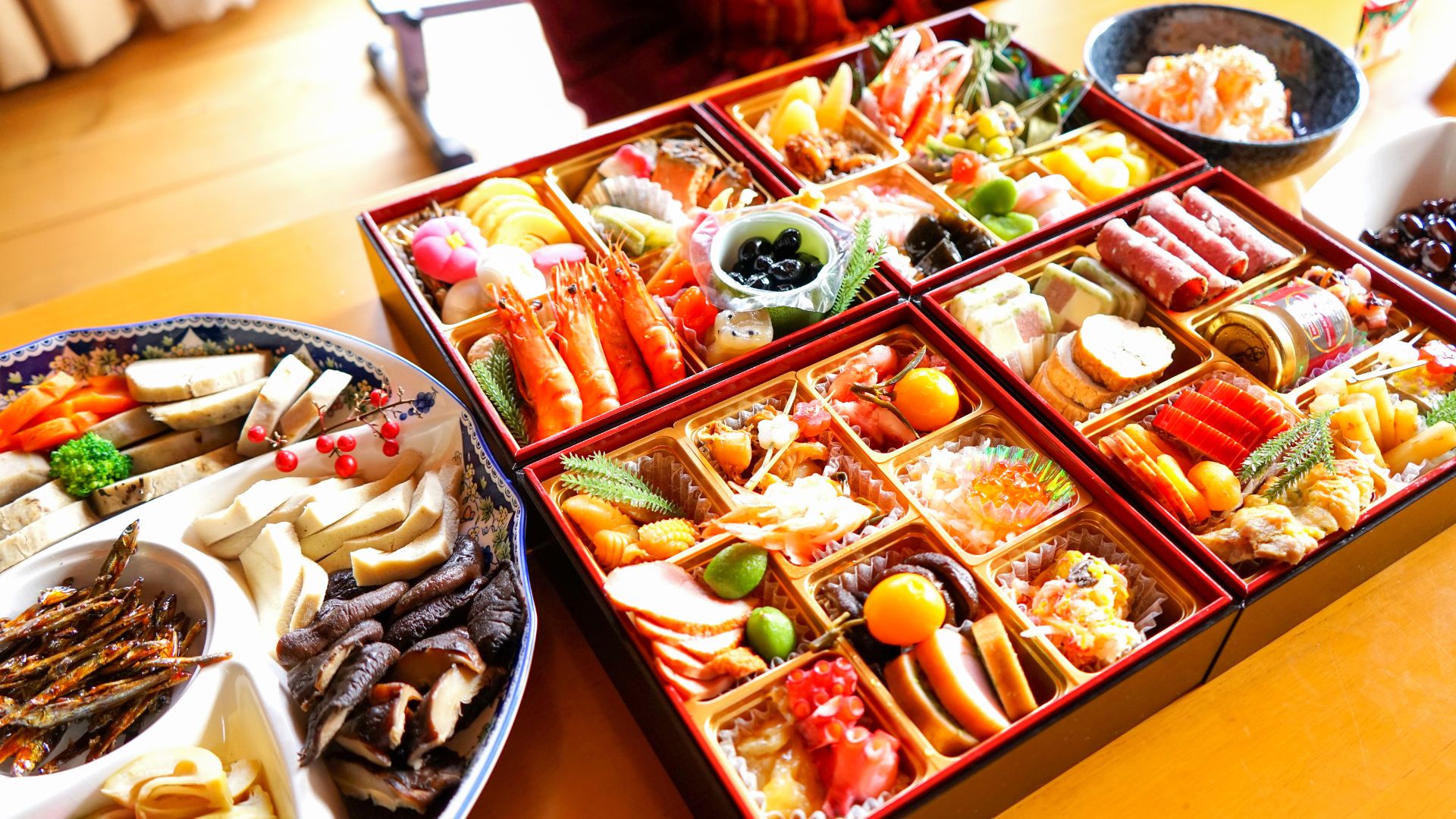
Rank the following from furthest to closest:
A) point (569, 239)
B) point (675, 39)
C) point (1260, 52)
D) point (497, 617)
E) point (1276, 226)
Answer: point (675, 39) < point (1260, 52) < point (569, 239) < point (1276, 226) < point (497, 617)

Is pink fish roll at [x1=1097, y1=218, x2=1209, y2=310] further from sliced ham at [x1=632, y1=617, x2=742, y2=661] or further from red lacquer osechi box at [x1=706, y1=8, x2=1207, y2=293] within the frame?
sliced ham at [x1=632, y1=617, x2=742, y2=661]

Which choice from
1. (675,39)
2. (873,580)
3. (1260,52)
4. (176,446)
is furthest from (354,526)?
(1260,52)

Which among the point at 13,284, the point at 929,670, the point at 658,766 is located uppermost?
the point at 929,670

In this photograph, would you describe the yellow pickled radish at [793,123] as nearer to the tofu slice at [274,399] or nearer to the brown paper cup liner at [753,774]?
the tofu slice at [274,399]

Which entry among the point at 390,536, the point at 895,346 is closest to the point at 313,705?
the point at 390,536

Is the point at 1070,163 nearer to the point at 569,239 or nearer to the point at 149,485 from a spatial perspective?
the point at 569,239

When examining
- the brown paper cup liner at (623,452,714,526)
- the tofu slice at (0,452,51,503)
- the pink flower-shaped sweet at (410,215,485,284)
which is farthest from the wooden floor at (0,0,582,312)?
the brown paper cup liner at (623,452,714,526)

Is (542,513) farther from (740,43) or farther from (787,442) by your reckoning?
(740,43)
